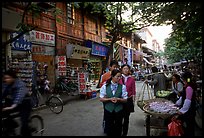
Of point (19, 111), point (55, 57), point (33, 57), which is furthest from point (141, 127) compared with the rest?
point (55, 57)

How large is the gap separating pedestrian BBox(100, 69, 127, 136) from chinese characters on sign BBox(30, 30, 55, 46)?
30.6 ft

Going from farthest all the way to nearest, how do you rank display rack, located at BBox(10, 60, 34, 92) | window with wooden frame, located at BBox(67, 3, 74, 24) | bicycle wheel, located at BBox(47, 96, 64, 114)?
window with wooden frame, located at BBox(67, 3, 74, 24)
display rack, located at BBox(10, 60, 34, 92)
bicycle wheel, located at BBox(47, 96, 64, 114)

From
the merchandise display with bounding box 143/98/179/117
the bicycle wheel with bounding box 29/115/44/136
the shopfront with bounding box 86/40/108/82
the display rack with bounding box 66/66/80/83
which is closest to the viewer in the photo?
the merchandise display with bounding box 143/98/179/117

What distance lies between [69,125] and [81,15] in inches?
546

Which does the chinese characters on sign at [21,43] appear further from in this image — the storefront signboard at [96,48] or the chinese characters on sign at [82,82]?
the storefront signboard at [96,48]

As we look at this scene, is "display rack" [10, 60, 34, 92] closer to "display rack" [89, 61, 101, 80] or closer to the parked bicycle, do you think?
the parked bicycle

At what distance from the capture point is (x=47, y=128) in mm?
6293

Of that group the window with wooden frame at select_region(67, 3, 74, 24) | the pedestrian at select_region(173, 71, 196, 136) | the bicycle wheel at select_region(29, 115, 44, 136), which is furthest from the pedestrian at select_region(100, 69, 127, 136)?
the window with wooden frame at select_region(67, 3, 74, 24)

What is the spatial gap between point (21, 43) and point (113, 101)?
893cm

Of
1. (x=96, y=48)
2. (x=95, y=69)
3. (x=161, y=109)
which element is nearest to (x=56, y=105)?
(x=161, y=109)

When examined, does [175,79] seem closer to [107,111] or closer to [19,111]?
[107,111]

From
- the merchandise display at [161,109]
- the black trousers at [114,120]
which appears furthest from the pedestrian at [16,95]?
the merchandise display at [161,109]

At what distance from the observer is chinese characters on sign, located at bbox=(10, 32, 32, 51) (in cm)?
1095

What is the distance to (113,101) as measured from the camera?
4.02m
